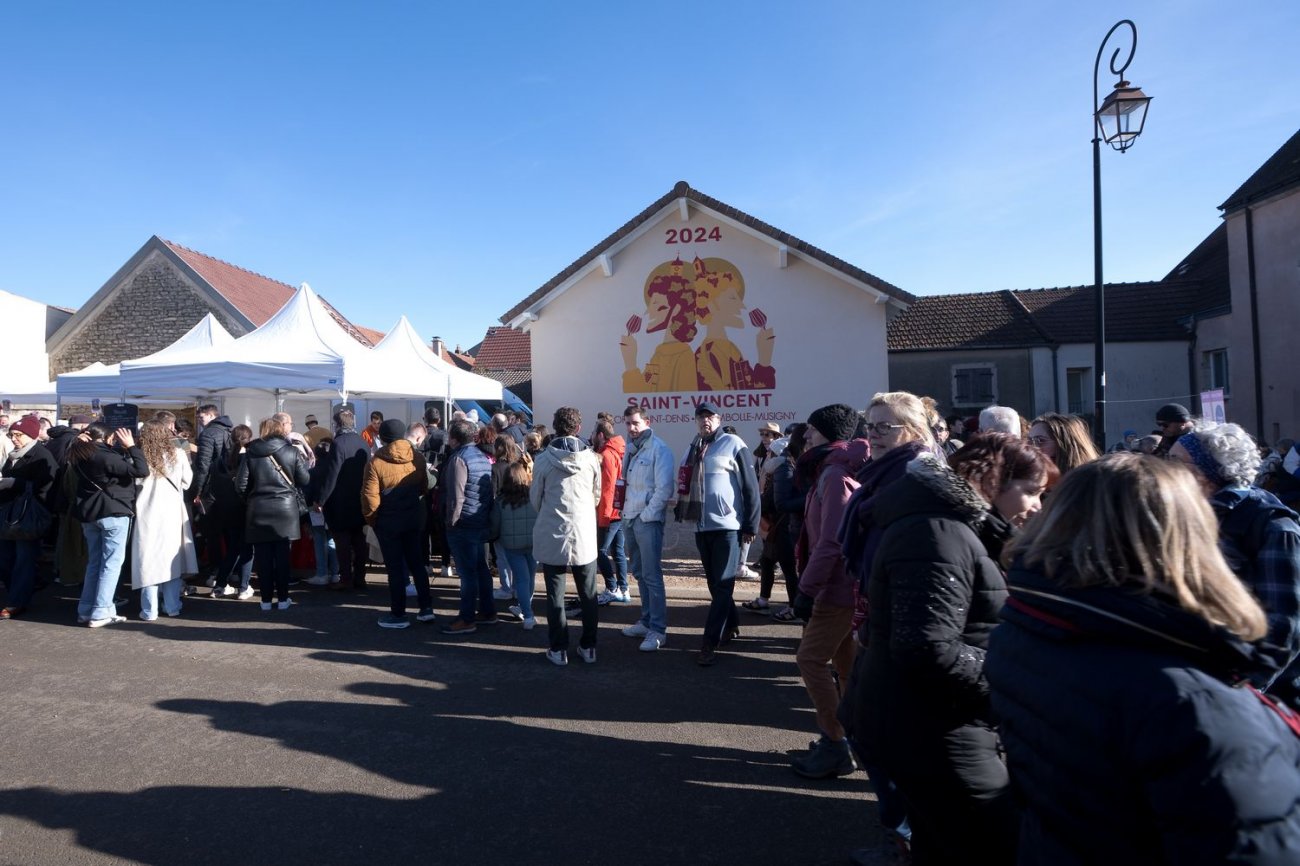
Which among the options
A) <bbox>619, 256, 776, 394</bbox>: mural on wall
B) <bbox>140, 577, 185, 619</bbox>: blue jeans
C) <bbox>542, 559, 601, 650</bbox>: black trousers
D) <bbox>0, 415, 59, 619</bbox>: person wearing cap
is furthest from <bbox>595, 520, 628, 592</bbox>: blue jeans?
<bbox>619, 256, 776, 394</bbox>: mural on wall

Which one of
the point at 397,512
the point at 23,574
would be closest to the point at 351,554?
the point at 397,512

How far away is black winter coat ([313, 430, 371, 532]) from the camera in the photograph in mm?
7746

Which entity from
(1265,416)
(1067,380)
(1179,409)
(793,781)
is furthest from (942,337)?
(793,781)

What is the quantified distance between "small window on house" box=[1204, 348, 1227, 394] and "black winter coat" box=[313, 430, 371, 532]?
25996 millimetres

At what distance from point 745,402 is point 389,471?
9444 millimetres

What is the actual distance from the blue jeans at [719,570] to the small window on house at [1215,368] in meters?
25.0

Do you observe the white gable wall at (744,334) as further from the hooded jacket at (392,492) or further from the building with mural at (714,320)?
the hooded jacket at (392,492)

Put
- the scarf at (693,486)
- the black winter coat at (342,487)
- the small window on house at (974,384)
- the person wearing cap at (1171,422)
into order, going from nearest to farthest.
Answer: the person wearing cap at (1171,422) → the scarf at (693,486) → the black winter coat at (342,487) → the small window on house at (974,384)

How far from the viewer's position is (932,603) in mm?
2197

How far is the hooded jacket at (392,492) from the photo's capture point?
6.62 metres

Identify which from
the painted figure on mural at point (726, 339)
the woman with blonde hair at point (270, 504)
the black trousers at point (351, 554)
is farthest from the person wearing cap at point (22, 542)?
the painted figure on mural at point (726, 339)

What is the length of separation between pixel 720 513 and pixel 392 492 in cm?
285

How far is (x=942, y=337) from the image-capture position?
26.9 meters

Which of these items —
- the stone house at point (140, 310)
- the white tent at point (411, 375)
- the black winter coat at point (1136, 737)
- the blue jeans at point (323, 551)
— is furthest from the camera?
the stone house at point (140, 310)
